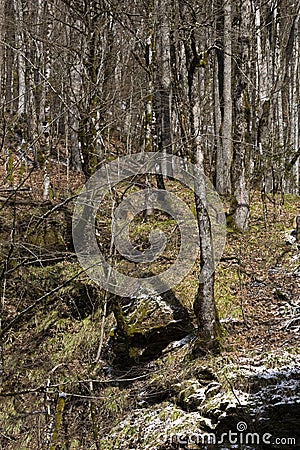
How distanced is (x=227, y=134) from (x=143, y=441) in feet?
25.5

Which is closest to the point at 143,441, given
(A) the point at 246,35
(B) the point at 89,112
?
(B) the point at 89,112

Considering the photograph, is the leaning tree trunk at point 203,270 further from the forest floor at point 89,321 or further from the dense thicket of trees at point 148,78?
the forest floor at point 89,321

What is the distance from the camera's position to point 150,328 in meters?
7.16

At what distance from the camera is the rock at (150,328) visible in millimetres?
7191

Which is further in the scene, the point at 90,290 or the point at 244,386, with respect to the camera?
the point at 90,290

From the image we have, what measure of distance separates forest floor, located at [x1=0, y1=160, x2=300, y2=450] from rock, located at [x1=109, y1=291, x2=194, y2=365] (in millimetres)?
243

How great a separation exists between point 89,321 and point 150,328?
5.80 ft

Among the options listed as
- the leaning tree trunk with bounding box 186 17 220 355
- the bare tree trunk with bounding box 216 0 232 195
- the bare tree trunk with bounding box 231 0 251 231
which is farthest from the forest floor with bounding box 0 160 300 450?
the bare tree trunk with bounding box 216 0 232 195

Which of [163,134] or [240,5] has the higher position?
[240,5]

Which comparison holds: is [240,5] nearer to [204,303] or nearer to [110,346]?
[204,303]

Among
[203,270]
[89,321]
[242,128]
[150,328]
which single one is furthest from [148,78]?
[150,328]

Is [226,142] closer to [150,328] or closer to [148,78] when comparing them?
[148,78]

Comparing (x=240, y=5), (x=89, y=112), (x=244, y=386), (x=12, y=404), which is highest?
(x=240, y=5)

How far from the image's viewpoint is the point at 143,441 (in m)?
5.62
